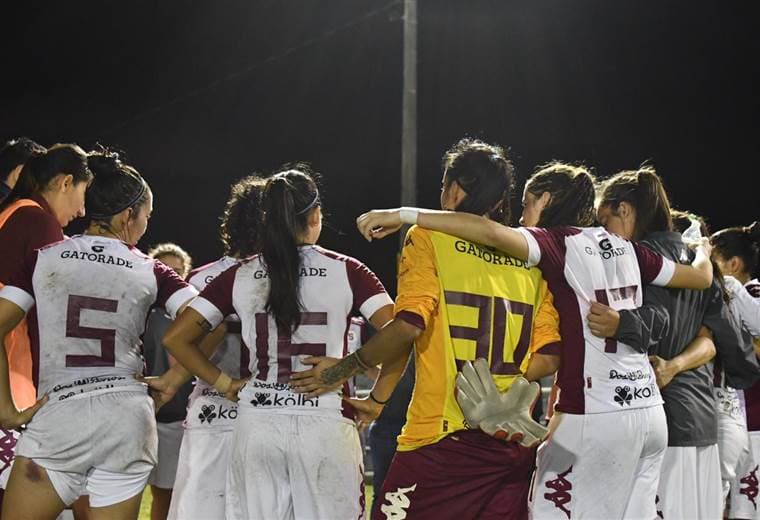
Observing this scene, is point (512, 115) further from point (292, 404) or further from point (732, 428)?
point (292, 404)

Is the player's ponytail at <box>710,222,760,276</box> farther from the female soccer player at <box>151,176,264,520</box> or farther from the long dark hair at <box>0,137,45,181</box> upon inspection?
the long dark hair at <box>0,137,45,181</box>

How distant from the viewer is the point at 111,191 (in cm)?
454

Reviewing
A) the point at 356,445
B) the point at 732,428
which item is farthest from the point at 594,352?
the point at 732,428

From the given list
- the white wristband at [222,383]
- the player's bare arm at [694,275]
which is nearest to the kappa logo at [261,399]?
the white wristband at [222,383]

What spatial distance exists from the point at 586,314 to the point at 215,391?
6.96 ft

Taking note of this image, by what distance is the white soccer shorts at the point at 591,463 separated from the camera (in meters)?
4.36

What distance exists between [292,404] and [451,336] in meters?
0.80

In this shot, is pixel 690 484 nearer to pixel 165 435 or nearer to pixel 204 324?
pixel 204 324

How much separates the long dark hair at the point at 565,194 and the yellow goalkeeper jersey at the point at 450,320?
0.59 metres

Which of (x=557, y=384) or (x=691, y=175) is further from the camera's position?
(x=691, y=175)

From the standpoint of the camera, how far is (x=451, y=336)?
13.3 ft

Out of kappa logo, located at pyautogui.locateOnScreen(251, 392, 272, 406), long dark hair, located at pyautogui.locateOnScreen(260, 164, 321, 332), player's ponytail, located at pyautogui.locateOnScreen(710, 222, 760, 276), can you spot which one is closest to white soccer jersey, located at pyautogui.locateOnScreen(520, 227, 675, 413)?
long dark hair, located at pyautogui.locateOnScreen(260, 164, 321, 332)

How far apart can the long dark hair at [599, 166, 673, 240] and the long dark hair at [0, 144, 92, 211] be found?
2818 millimetres

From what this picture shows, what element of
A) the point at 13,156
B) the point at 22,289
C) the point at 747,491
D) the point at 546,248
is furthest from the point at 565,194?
the point at 13,156
